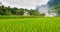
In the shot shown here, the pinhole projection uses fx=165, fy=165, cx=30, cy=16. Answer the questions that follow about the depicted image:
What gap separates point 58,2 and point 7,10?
92.2ft

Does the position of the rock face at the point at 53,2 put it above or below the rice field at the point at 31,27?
above

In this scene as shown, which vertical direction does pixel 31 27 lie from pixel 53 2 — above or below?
below

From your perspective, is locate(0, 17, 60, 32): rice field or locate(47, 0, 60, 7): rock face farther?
locate(47, 0, 60, 7): rock face

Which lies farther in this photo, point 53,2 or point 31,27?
point 53,2

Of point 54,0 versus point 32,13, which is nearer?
point 32,13

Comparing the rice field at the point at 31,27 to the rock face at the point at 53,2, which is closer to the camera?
the rice field at the point at 31,27

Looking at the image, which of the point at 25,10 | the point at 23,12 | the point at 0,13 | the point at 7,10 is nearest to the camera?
the point at 0,13

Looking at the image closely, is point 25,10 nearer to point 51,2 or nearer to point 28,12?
point 28,12

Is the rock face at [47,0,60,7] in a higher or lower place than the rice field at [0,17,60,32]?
higher

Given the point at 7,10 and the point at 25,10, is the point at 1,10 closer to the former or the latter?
the point at 7,10

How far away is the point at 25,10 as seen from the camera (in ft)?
91.9

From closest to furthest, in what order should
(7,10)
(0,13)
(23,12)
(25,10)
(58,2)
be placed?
(0,13), (7,10), (23,12), (25,10), (58,2)

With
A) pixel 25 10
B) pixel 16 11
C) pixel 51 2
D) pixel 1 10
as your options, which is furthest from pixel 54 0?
pixel 1 10

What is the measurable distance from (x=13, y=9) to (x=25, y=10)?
379cm
